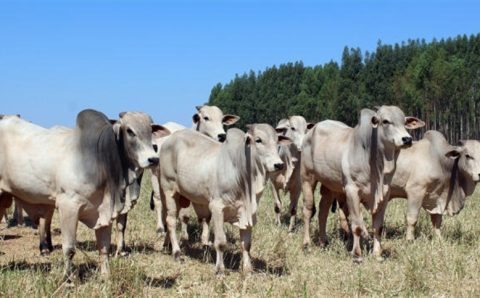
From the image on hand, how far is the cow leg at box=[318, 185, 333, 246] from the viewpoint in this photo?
8.68m

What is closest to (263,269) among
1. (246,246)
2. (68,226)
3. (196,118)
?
(246,246)

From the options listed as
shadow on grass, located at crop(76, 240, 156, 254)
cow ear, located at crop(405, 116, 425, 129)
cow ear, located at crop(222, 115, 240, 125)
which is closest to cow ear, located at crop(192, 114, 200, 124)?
cow ear, located at crop(222, 115, 240, 125)

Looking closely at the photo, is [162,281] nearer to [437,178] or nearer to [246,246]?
[246,246]

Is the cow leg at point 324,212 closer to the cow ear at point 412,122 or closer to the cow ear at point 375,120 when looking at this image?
the cow ear at point 412,122

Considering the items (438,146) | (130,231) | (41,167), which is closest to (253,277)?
(41,167)

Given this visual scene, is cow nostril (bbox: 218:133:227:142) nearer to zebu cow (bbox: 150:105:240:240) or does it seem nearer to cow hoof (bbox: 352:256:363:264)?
zebu cow (bbox: 150:105:240:240)

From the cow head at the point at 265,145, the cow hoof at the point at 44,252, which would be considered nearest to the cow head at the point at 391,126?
the cow head at the point at 265,145

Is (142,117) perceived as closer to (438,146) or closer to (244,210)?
(244,210)

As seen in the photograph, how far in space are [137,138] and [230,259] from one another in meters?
2.34

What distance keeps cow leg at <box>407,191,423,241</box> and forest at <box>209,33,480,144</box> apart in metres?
27.0

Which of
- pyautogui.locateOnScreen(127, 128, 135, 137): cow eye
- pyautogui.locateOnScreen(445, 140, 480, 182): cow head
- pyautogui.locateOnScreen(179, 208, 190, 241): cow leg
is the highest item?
pyautogui.locateOnScreen(127, 128, 135, 137): cow eye

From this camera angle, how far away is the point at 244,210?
654 centimetres

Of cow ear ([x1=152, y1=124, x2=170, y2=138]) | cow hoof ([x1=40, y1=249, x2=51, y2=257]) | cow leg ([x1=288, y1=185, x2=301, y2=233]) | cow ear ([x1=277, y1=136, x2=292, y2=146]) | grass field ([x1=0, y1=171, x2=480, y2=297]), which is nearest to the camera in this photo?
grass field ([x1=0, y1=171, x2=480, y2=297])

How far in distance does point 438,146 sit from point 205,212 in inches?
157
